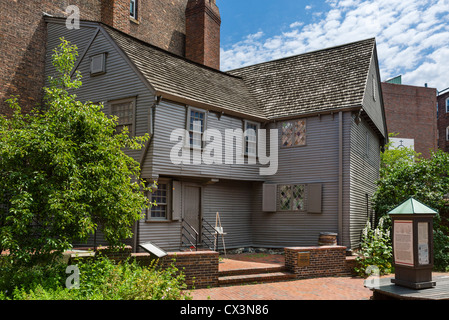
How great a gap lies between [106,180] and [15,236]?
84.9 inches

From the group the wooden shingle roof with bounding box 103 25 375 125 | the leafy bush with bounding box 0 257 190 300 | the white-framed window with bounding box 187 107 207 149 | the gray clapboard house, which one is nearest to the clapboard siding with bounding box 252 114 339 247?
the gray clapboard house

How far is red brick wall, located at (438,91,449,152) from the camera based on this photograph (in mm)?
43906

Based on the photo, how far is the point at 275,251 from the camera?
17.0 m

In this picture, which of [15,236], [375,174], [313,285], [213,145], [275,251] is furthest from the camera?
[375,174]

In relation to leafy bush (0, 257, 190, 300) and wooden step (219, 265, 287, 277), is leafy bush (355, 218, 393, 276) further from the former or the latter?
leafy bush (0, 257, 190, 300)

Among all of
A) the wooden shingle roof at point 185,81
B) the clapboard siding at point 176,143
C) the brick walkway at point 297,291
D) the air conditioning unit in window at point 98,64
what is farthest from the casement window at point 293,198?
the air conditioning unit in window at point 98,64

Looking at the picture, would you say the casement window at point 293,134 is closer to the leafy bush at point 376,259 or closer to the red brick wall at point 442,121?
the leafy bush at point 376,259

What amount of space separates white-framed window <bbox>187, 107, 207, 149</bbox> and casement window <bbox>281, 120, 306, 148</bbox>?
12.9 feet

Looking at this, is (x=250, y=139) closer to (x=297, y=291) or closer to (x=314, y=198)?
(x=314, y=198)

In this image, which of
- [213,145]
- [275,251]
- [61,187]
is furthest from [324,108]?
[61,187]

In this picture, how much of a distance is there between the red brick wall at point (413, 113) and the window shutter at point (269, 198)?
2818 centimetres

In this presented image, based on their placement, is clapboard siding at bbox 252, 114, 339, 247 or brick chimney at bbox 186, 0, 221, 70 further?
brick chimney at bbox 186, 0, 221, 70

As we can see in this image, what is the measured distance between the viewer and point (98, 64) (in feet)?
50.1
